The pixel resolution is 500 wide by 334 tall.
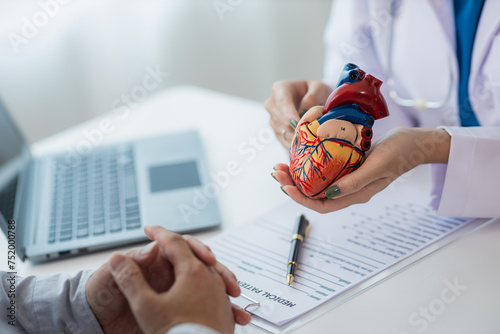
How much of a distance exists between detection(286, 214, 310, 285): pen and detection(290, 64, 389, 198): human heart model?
10 centimetres

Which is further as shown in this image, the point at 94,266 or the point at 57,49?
the point at 57,49

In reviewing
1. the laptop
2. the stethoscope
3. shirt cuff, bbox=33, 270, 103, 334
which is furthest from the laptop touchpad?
the stethoscope

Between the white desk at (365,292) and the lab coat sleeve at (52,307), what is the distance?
0.14 meters

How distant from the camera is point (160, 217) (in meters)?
0.87

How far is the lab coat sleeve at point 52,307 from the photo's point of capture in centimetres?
64

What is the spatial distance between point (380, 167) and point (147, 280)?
1.10 ft

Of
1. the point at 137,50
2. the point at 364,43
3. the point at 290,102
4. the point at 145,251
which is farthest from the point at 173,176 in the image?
the point at 137,50

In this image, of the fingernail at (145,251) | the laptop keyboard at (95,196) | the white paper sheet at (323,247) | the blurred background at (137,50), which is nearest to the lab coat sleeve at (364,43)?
the white paper sheet at (323,247)

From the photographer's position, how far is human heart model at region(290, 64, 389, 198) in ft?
2.23

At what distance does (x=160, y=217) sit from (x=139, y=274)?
311mm

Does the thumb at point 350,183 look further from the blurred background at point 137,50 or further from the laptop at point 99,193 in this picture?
the blurred background at point 137,50

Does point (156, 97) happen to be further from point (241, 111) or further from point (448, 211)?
point (448, 211)

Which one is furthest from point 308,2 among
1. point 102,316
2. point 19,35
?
point 102,316

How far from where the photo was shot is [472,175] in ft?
2.62
